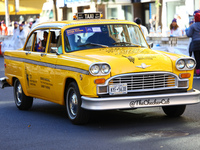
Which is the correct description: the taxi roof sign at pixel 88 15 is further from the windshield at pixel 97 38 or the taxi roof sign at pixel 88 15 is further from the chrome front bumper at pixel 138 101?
the chrome front bumper at pixel 138 101

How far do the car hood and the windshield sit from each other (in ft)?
1.11

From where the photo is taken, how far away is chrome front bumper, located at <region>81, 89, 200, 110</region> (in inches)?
287

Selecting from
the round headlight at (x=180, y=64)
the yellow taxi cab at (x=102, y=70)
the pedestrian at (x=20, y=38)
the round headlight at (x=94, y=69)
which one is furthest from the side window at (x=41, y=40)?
the pedestrian at (x=20, y=38)

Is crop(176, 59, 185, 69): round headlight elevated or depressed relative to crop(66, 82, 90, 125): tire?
elevated

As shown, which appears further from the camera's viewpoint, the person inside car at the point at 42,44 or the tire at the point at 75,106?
the person inside car at the point at 42,44

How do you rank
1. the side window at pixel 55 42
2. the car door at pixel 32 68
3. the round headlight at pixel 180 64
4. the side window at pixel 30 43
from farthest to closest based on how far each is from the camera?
the side window at pixel 30 43 → the car door at pixel 32 68 → the side window at pixel 55 42 → the round headlight at pixel 180 64

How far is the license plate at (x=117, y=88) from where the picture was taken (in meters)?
7.43

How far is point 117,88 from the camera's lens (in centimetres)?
Answer: 745

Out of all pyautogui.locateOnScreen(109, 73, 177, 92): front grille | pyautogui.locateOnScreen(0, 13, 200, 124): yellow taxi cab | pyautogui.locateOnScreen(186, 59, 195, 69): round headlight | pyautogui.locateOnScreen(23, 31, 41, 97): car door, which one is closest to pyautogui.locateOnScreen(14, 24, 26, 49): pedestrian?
pyautogui.locateOnScreen(23, 31, 41, 97): car door

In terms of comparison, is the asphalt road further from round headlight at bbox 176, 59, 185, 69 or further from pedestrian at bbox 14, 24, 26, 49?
pedestrian at bbox 14, 24, 26, 49

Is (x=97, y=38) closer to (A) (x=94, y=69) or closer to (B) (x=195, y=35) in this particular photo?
(A) (x=94, y=69)

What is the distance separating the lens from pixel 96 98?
7.34 meters

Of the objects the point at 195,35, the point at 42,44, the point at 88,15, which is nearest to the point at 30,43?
the point at 42,44

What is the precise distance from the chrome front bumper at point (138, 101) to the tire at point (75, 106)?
0.26 m
